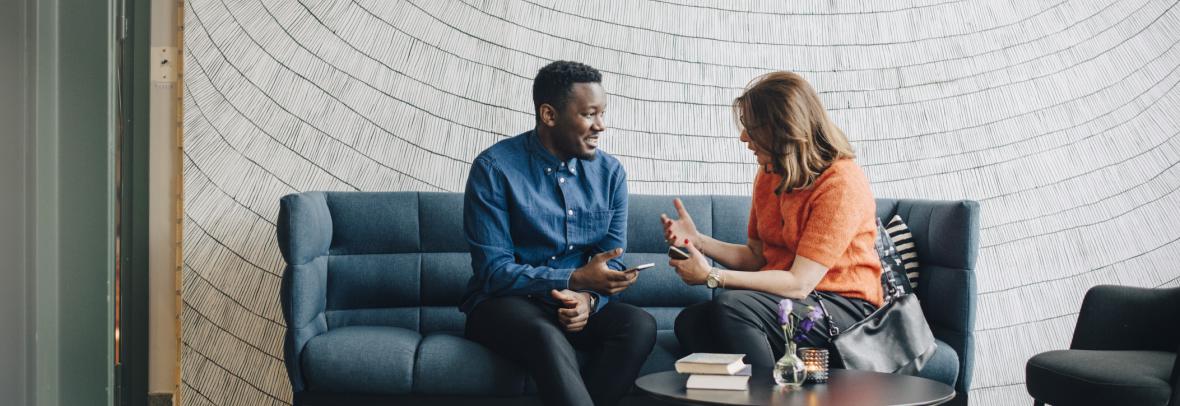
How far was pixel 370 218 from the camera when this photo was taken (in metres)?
2.98

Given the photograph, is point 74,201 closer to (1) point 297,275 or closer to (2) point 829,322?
(1) point 297,275

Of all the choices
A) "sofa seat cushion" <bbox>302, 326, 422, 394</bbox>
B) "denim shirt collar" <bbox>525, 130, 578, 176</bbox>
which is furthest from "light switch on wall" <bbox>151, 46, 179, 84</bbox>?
"denim shirt collar" <bbox>525, 130, 578, 176</bbox>

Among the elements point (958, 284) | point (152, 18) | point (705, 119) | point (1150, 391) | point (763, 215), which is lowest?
point (1150, 391)

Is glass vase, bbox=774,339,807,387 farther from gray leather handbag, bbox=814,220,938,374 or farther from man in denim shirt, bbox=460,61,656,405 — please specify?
→ man in denim shirt, bbox=460,61,656,405

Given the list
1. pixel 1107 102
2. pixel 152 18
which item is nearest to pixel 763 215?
pixel 1107 102

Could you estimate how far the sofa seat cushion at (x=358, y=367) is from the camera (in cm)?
252

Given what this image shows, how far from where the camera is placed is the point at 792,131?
2.48 meters

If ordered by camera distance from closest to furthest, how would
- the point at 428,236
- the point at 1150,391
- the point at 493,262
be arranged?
the point at 1150,391 < the point at 493,262 < the point at 428,236

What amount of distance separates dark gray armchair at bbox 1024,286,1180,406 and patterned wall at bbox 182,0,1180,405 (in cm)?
70

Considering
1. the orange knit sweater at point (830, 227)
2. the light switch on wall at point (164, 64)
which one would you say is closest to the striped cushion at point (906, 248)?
the orange knit sweater at point (830, 227)

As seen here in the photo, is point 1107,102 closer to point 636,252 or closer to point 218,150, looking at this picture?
point 636,252

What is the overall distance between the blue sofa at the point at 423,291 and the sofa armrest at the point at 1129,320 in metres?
0.33

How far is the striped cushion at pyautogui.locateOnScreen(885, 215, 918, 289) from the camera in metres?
2.98

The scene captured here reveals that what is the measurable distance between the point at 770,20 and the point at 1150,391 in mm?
1755
